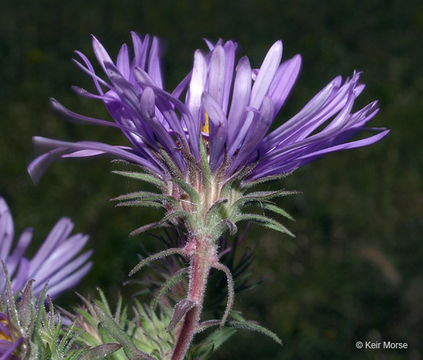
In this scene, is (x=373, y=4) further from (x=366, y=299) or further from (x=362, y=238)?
(x=366, y=299)

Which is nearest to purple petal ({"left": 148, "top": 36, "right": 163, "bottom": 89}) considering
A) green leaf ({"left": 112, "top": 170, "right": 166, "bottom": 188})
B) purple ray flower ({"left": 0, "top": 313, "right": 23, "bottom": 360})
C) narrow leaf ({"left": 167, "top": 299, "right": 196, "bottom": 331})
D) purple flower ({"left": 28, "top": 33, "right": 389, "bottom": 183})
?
purple flower ({"left": 28, "top": 33, "right": 389, "bottom": 183})

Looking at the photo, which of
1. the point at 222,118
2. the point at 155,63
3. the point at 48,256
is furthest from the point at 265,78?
the point at 48,256

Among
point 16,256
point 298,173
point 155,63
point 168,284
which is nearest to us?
point 168,284

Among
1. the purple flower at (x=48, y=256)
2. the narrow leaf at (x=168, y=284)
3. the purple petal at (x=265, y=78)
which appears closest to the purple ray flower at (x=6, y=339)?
the narrow leaf at (x=168, y=284)

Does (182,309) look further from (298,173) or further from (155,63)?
(298,173)

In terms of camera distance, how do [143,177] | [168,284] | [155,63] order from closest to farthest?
[168,284] < [143,177] < [155,63]

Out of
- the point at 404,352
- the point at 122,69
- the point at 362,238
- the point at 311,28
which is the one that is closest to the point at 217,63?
the point at 122,69
